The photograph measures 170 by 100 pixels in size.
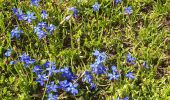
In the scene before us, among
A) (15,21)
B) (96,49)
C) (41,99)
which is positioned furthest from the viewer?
(15,21)

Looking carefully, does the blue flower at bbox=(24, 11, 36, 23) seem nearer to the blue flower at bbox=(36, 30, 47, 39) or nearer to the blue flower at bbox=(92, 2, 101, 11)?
the blue flower at bbox=(36, 30, 47, 39)

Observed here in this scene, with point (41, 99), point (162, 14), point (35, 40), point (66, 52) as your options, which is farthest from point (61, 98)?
point (162, 14)

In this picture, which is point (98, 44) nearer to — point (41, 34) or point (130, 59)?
point (130, 59)

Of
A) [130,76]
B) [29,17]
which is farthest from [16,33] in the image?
[130,76]

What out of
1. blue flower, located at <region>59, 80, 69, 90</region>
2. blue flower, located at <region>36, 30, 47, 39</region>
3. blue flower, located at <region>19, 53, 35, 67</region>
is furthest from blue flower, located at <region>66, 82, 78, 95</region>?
blue flower, located at <region>36, 30, 47, 39</region>

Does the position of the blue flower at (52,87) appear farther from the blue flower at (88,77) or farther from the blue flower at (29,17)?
the blue flower at (29,17)

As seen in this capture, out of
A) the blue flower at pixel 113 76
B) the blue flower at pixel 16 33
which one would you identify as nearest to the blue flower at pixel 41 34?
the blue flower at pixel 16 33

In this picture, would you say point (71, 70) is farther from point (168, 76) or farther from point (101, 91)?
point (168, 76)

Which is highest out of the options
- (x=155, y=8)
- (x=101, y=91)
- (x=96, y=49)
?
(x=155, y=8)
